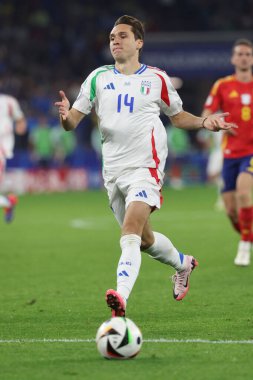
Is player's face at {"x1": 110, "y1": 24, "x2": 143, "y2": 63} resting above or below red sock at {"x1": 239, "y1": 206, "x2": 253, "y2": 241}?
above

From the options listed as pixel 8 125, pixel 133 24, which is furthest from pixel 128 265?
pixel 8 125

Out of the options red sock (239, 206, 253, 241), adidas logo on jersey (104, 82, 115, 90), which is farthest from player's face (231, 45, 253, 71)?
adidas logo on jersey (104, 82, 115, 90)

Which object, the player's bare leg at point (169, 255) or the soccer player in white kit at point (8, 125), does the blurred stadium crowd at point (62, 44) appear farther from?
the player's bare leg at point (169, 255)

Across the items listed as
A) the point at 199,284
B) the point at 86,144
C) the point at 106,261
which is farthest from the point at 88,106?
the point at 86,144

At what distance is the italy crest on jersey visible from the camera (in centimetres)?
780

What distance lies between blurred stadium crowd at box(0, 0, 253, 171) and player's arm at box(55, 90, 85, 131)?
21627 millimetres

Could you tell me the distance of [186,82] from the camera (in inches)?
1282

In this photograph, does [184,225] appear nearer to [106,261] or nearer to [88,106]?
[106,261]

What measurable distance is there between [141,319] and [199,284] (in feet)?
8.02

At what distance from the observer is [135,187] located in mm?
7578

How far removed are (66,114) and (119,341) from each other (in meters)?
1.98

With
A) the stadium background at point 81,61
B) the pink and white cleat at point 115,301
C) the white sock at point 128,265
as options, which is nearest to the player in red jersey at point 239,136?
the white sock at point 128,265

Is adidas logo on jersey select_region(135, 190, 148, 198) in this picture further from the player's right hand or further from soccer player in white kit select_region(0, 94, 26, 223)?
soccer player in white kit select_region(0, 94, 26, 223)

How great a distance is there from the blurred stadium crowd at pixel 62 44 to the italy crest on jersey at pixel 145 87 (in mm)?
21571
